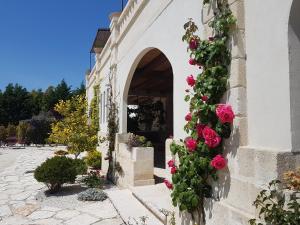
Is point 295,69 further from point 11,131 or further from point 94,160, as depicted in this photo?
point 11,131

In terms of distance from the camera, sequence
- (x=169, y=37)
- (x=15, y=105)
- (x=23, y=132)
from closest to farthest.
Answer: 1. (x=169, y=37)
2. (x=23, y=132)
3. (x=15, y=105)

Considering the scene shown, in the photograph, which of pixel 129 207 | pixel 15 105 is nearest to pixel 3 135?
pixel 15 105

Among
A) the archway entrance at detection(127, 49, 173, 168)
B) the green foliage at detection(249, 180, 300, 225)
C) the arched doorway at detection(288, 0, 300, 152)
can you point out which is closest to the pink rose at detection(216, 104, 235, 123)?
the arched doorway at detection(288, 0, 300, 152)

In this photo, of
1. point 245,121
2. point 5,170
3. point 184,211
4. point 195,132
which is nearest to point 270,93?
point 245,121

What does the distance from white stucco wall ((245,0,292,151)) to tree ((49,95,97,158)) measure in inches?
281

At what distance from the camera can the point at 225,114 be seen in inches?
134

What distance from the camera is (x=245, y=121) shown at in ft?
11.3

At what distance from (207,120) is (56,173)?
17.2 ft

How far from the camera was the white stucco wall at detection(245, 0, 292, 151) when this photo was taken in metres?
2.89

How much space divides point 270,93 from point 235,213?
4.40ft

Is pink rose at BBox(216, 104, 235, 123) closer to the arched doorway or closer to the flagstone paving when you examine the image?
the arched doorway

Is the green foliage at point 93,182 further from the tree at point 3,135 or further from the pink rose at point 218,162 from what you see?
the tree at point 3,135

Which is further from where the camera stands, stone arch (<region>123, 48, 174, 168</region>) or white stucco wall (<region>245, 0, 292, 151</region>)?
stone arch (<region>123, 48, 174, 168</region>)

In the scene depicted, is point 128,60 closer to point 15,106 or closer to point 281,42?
point 281,42
